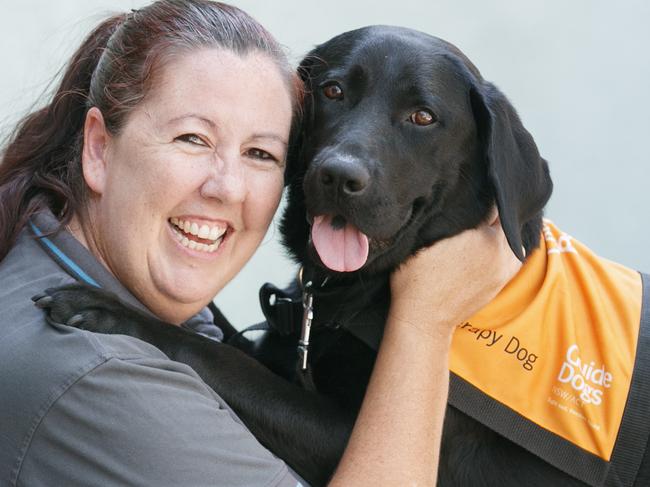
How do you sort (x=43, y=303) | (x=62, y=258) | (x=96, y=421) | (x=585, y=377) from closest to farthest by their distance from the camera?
1. (x=96, y=421)
2. (x=43, y=303)
3. (x=62, y=258)
4. (x=585, y=377)

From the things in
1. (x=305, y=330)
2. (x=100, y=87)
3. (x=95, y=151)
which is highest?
(x=100, y=87)

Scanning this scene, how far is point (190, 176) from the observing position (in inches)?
57.7

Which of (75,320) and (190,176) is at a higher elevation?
(190,176)

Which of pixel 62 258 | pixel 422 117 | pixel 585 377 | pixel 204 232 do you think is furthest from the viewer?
pixel 422 117

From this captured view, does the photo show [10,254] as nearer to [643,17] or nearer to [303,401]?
[303,401]

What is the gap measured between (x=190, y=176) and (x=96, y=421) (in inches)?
18.7

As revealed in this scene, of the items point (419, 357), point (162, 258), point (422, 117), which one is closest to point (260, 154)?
point (162, 258)

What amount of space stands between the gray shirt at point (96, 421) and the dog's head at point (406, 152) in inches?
19.4

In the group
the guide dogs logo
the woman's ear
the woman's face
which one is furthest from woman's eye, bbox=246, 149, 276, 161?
the guide dogs logo

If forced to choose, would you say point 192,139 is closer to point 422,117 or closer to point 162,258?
point 162,258

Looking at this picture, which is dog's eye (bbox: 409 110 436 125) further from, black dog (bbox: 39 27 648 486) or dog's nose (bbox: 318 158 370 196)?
dog's nose (bbox: 318 158 370 196)

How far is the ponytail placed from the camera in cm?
149

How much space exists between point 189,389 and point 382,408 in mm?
332

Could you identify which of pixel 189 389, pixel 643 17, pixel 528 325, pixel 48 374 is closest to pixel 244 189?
pixel 189 389
